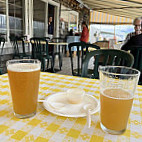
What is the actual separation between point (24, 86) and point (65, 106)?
0.21 metres

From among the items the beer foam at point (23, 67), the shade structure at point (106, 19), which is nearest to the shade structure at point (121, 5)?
the shade structure at point (106, 19)

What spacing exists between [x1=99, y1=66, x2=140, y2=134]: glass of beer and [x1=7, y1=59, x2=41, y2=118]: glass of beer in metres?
0.26

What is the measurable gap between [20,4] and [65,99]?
17.5 ft

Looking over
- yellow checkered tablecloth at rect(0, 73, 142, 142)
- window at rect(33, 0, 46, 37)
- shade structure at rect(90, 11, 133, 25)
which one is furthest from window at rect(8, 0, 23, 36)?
shade structure at rect(90, 11, 133, 25)

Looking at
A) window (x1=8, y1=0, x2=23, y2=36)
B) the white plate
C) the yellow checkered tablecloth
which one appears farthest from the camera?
window (x1=8, y1=0, x2=23, y2=36)

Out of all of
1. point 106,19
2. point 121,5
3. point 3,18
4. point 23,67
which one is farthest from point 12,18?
point 106,19

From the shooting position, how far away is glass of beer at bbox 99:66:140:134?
0.50 m

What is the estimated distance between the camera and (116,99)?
1.64ft

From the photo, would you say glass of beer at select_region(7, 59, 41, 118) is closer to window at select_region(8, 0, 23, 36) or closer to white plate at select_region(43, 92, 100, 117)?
white plate at select_region(43, 92, 100, 117)

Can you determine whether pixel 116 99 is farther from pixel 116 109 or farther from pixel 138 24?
pixel 138 24

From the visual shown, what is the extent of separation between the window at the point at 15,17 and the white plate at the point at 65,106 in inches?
189

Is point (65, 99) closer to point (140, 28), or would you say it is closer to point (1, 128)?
point (1, 128)

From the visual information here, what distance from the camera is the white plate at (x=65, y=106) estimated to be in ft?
1.98

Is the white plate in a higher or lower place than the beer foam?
lower
